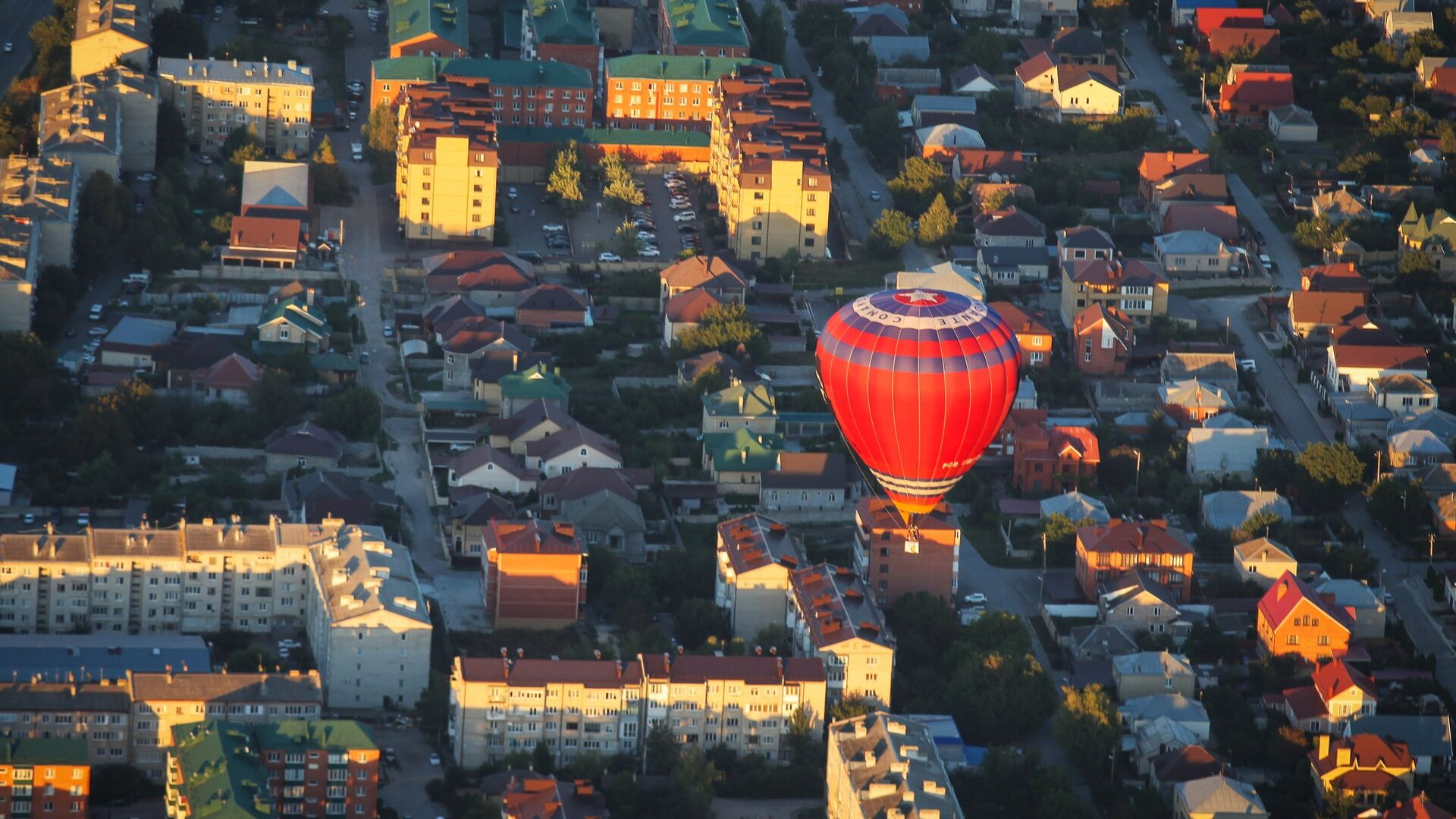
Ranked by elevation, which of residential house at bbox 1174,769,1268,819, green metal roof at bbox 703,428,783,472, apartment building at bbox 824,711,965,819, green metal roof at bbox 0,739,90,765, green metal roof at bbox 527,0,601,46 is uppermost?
green metal roof at bbox 527,0,601,46

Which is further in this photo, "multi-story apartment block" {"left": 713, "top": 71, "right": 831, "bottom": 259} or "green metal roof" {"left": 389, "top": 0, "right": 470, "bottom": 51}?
"green metal roof" {"left": 389, "top": 0, "right": 470, "bottom": 51}

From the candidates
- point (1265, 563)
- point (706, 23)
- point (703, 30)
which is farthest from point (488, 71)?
point (1265, 563)

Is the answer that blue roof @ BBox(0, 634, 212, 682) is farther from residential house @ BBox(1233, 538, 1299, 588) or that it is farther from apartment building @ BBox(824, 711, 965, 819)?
residential house @ BBox(1233, 538, 1299, 588)

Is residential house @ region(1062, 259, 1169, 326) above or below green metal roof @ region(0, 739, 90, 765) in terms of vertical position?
above

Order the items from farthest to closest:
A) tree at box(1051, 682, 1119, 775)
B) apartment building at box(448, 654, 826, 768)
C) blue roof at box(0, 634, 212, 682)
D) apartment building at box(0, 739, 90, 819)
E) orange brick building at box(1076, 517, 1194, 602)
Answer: orange brick building at box(1076, 517, 1194, 602)
tree at box(1051, 682, 1119, 775)
blue roof at box(0, 634, 212, 682)
apartment building at box(448, 654, 826, 768)
apartment building at box(0, 739, 90, 819)

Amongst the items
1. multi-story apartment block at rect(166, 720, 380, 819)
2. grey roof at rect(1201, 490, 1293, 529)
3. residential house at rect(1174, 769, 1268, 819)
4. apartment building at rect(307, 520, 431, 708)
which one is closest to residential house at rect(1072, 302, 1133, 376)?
grey roof at rect(1201, 490, 1293, 529)
